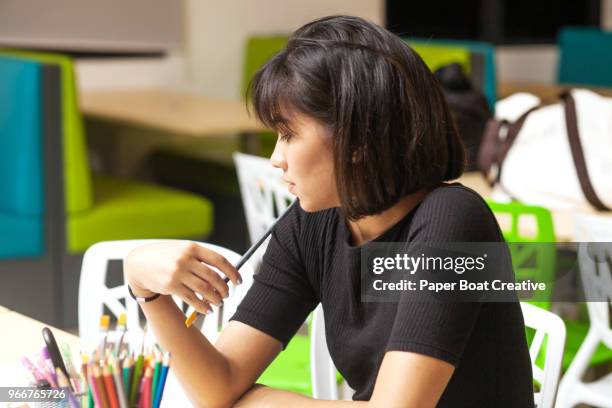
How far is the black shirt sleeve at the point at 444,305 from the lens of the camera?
114cm

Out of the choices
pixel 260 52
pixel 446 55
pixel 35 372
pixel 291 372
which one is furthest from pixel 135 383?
pixel 260 52

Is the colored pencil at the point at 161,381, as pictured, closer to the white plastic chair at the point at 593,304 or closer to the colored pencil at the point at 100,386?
the colored pencil at the point at 100,386

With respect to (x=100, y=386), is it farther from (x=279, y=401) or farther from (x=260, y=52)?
(x=260, y=52)

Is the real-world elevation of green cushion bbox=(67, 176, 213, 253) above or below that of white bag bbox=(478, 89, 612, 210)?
below

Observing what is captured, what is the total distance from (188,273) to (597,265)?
1326 millimetres

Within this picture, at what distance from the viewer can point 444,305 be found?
3.77ft

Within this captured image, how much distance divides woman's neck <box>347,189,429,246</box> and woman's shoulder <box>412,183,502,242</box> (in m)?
0.04

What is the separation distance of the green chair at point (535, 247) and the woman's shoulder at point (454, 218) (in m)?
1.01

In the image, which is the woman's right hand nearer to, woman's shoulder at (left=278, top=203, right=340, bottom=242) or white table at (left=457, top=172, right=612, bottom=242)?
woman's shoulder at (left=278, top=203, right=340, bottom=242)

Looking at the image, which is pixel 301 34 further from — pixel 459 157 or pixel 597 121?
pixel 597 121

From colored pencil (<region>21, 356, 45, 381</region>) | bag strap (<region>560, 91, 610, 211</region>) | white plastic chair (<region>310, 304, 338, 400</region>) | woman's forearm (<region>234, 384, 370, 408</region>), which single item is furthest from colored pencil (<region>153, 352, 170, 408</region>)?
bag strap (<region>560, 91, 610, 211</region>)

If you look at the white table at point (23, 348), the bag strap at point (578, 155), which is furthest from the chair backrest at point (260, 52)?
the white table at point (23, 348)

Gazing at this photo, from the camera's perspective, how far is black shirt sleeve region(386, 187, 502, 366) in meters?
1.14

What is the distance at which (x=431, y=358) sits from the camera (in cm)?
113
